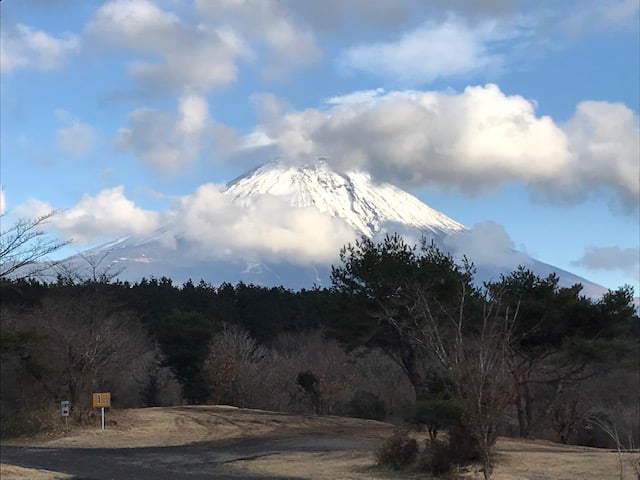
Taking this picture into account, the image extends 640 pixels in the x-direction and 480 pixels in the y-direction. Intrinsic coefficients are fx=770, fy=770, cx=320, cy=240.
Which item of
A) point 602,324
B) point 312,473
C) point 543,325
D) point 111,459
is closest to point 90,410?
point 111,459

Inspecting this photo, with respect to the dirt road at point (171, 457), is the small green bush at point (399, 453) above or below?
above

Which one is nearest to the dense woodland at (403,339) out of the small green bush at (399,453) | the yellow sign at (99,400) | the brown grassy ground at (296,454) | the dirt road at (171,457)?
the small green bush at (399,453)

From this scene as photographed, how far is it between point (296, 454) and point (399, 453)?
4.10 meters

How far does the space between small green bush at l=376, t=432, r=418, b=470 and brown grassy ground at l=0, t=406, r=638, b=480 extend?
11.2 inches

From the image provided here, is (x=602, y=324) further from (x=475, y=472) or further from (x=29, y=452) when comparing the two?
(x=29, y=452)

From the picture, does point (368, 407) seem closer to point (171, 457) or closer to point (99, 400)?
point (99, 400)

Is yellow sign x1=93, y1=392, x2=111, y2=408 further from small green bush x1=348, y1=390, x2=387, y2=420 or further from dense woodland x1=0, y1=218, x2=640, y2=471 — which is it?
small green bush x1=348, y1=390, x2=387, y2=420

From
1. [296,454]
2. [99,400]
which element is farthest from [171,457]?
[99,400]

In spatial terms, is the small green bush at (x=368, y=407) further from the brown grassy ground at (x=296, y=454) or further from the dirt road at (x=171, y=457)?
the dirt road at (x=171, y=457)

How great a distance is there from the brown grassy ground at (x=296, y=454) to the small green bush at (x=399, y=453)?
285mm

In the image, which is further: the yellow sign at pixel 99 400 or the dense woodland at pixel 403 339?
the yellow sign at pixel 99 400

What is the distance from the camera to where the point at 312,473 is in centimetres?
1600

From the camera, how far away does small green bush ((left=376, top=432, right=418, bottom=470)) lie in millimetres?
16359

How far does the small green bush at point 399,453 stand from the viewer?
644 inches
